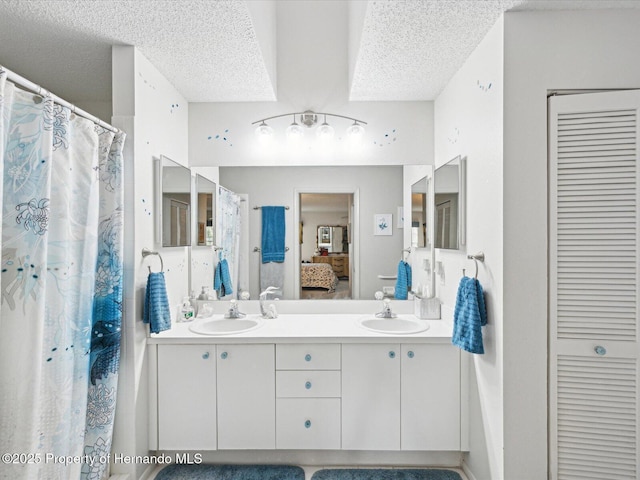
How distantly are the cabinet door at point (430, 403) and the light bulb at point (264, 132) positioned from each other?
1.65 meters

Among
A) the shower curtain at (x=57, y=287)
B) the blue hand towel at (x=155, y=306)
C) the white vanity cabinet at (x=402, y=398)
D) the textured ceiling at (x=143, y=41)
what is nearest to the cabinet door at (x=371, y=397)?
the white vanity cabinet at (x=402, y=398)

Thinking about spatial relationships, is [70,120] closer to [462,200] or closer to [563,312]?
[462,200]

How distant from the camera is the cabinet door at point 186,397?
195 cm

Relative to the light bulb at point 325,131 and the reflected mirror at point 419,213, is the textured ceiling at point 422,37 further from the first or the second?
the reflected mirror at point 419,213

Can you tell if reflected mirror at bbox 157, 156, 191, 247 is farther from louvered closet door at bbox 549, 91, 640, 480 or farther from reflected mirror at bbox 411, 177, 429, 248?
louvered closet door at bbox 549, 91, 640, 480

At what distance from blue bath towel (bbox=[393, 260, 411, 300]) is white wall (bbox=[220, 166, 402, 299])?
0.05 m

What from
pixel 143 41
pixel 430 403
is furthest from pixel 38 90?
pixel 430 403

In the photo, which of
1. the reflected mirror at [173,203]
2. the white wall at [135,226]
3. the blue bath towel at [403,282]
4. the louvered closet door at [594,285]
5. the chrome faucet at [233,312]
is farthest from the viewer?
the blue bath towel at [403,282]

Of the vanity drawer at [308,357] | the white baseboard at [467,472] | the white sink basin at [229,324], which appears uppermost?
the white sink basin at [229,324]

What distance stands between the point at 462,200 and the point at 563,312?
0.75m

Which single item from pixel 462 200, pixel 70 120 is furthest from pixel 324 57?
pixel 70 120

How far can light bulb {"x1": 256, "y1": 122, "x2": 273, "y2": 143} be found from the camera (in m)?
2.44

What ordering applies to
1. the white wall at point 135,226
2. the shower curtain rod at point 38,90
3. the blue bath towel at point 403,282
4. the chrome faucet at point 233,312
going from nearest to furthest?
the shower curtain rod at point 38,90 → the white wall at point 135,226 → the chrome faucet at point 233,312 → the blue bath towel at point 403,282

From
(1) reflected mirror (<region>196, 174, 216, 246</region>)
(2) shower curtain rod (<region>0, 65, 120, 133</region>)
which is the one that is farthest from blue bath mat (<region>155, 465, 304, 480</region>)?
(2) shower curtain rod (<region>0, 65, 120, 133</region>)
